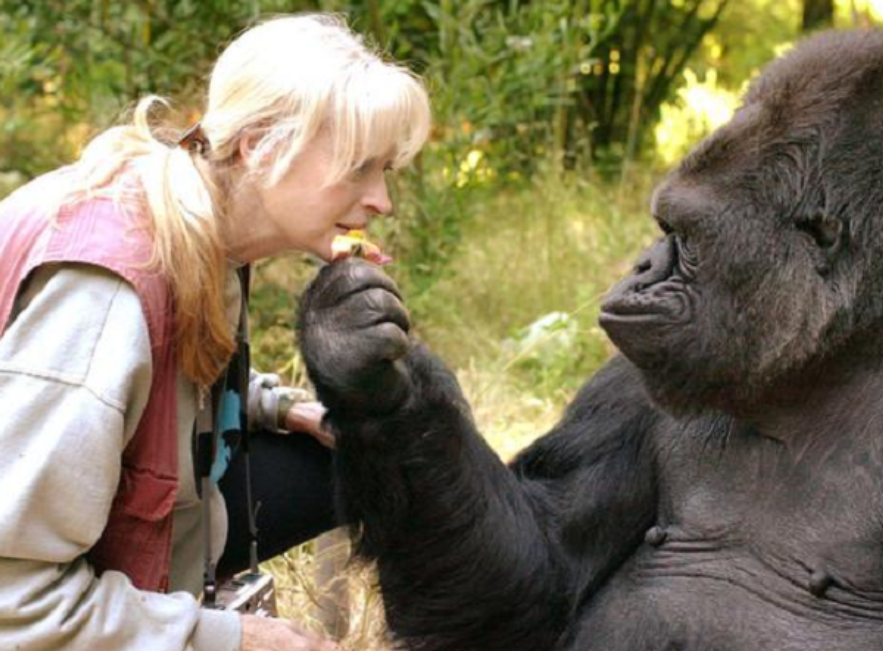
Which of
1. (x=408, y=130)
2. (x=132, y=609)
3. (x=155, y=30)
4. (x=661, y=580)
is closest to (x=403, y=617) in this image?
(x=661, y=580)

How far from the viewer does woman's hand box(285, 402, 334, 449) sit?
3.43 m

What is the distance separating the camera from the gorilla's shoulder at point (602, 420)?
3.14m

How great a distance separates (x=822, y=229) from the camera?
2.71m

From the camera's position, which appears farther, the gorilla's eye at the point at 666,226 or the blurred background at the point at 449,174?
the blurred background at the point at 449,174

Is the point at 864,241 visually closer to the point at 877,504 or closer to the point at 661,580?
the point at 877,504

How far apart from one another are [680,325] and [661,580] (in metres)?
0.53

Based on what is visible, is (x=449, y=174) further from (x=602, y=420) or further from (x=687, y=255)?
(x=687, y=255)

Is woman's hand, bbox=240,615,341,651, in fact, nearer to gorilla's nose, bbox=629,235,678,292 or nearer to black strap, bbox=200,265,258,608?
black strap, bbox=200,265,258,608

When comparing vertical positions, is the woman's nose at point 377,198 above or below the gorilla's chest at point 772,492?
above

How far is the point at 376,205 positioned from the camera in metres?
2.85

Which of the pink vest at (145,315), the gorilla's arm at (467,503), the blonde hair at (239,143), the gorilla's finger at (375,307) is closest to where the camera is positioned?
the pink vest at (145,315)

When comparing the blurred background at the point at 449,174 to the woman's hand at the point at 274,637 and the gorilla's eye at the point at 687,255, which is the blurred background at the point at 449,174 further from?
the gorilla's eye at the point at 687,255

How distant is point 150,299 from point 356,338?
39 centimetres

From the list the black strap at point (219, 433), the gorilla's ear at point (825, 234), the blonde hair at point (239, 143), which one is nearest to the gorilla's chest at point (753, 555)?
the gorilla's ear at point (825, 234)
